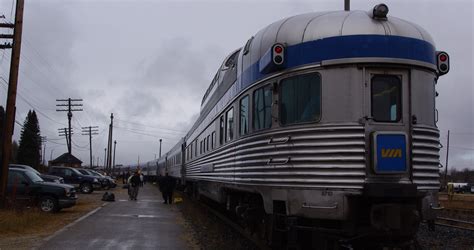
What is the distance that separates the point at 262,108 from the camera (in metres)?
Result: 8.18

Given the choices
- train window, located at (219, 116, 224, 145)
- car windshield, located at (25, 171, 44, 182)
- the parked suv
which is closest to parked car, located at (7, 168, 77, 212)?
car windshield, located at (25, 171, 44, 182)

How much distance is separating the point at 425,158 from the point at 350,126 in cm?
112

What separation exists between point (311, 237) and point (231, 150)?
3050 millimetres

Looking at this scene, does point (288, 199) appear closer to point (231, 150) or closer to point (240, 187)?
point (240, 187)

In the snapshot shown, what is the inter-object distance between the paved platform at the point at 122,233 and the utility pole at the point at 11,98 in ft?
10.6

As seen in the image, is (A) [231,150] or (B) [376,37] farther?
(A) [231,150]

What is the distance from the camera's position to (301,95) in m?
7.29

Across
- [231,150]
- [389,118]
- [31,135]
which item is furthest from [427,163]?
[31,135]

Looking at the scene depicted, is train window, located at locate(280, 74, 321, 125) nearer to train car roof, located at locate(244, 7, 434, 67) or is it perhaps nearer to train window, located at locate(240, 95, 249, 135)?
train car roof, located at locate(244, 7, 434, 67)

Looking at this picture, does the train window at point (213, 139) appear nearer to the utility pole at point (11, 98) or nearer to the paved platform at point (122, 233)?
the paved platform at point (122, 233)

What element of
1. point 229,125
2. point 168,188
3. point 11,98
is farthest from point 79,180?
point 229,125

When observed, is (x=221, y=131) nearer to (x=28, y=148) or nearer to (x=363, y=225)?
(x=363, y=225)

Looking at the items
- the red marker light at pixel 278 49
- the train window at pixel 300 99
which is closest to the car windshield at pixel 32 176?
the train window at pixel 300 99

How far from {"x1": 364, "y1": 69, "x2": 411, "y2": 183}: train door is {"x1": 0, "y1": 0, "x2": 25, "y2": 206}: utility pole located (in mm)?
14131
